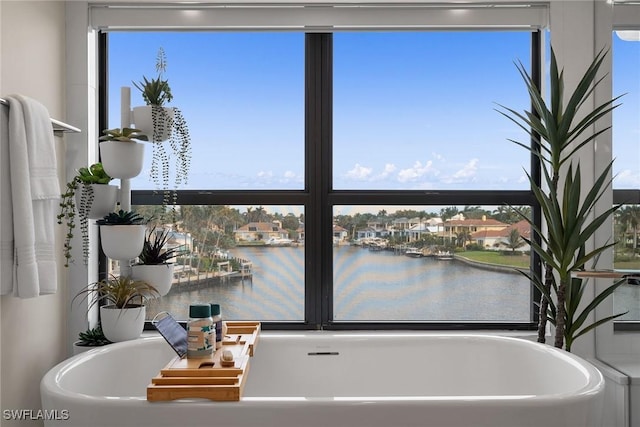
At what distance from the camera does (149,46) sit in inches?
128

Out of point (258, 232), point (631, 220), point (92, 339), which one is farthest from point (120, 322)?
point (631, 220)

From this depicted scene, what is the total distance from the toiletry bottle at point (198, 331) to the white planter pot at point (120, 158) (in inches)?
37.0

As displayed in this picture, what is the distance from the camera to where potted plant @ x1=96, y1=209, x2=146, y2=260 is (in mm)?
2695

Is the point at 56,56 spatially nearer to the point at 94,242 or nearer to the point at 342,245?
the point at 94,242

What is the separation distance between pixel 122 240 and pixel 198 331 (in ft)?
2.69

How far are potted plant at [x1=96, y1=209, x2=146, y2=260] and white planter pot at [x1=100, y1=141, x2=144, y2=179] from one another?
20 centimetres

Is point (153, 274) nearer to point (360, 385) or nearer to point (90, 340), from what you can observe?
point (90, 340)

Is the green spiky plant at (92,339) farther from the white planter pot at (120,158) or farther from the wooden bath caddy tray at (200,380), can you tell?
the wooden bath caddy tray at (200,380)

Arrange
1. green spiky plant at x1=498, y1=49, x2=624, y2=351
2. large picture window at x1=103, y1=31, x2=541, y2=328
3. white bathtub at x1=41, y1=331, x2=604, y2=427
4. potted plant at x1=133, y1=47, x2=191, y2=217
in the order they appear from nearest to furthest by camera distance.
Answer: white bathtub at x1=41, y1=331, x2=604, y2=427, green spiky plant at x1=498, y1=49, x2=624, y2=351, potted plant at x1=133, y1=47, x2=191, y2=217, large picture window at x1=103, y1=31, x2=541, y2=328

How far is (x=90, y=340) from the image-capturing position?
2.80m

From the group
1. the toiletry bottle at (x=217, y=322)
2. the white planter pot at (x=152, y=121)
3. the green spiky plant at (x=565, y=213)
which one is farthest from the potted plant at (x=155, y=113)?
the green spiky plant at (x=565, y=213)

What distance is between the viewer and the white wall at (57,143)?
239 cm

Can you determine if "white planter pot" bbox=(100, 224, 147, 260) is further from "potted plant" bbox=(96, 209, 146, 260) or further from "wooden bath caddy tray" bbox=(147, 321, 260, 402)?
"wooden bath caddy tray" bbox=(147, 321, 260, 402)

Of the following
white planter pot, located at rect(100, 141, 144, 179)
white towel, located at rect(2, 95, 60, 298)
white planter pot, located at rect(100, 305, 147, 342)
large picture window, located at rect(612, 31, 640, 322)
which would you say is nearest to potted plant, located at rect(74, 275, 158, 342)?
white planter pot, located at rect(100, 305, 147, 342)
